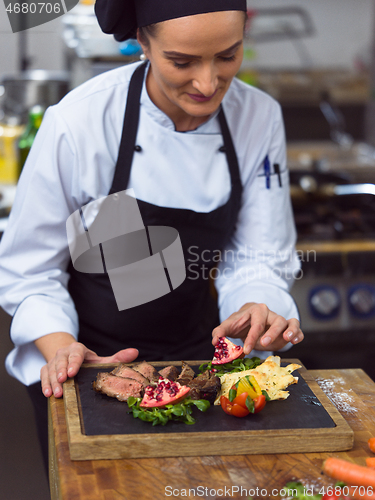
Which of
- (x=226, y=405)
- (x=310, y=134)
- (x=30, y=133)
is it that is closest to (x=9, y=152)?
(x=30, y=133)

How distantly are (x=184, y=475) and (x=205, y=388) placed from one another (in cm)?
22

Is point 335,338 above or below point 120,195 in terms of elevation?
below

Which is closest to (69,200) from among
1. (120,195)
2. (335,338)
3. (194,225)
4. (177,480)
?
(120,195)

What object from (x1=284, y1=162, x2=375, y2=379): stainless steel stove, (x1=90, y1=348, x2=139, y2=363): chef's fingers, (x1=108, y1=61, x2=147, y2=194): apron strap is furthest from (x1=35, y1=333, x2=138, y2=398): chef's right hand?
(x1=284, y1=162, x2=375, y2=379): stainless steel stove

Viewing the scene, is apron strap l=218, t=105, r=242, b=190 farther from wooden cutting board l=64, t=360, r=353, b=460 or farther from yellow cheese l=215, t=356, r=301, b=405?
wooden cutting board l=64, t=360, r=353, b=460

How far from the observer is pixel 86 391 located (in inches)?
47.1

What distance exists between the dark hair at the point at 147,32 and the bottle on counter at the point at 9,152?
1.24m

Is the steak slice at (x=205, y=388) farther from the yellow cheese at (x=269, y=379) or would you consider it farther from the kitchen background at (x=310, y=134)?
the kitchen background at (x=310, y=134)

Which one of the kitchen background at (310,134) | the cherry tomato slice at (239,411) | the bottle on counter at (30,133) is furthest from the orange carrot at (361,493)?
the bottle on counter at (30,133)

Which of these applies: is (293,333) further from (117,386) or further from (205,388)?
(117,386)

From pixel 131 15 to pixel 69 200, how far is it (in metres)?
0.48

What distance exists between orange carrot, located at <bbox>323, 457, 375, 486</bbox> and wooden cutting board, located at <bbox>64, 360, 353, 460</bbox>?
3.2 inches

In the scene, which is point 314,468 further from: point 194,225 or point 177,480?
point 194,225

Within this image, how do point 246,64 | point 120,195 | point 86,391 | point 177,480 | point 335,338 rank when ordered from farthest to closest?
point 246,64, point 335,338, point 120,195, point 86,391, point 177,480
